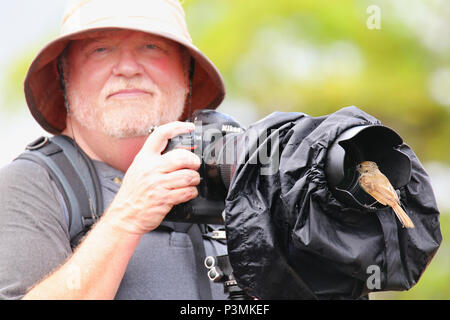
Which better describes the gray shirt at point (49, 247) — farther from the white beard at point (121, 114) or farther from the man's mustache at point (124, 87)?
the man's mustache at point (124, 87)

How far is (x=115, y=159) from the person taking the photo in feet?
7.40

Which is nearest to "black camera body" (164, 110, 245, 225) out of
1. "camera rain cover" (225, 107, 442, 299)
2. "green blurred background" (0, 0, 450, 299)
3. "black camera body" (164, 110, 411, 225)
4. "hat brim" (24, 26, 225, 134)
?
"black camera body" (164, 110, 411, 225)

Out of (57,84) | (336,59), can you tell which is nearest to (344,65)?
(336,59)

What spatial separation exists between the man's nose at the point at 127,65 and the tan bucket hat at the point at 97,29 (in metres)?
0.13

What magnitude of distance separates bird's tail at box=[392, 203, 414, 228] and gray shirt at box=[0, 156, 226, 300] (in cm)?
79

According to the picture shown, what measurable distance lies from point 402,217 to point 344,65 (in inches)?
199

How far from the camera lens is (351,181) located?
1.45 metres

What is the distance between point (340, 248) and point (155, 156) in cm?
63

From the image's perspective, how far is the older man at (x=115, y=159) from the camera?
5.70 ft

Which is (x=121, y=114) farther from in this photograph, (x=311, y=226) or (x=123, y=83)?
(x=311, y=226)

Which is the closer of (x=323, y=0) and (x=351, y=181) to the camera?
(x=351, y=181)

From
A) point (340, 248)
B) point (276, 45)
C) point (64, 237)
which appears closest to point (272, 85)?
point (276, 45)

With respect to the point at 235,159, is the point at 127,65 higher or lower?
higher
